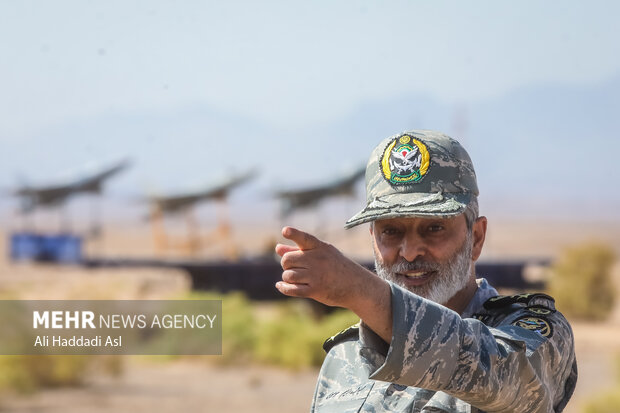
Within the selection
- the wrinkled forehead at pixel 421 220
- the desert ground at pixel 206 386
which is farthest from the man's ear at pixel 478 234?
the desert ground at pixel 206 386

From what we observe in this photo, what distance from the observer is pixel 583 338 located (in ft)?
72.3

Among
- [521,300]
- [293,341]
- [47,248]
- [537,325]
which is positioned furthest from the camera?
[47,248]

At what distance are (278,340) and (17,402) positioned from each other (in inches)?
223

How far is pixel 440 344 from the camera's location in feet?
5.96

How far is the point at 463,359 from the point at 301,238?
0.43 m

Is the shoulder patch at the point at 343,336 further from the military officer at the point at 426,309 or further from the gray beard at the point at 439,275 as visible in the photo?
the gray beard at the point at 439,275

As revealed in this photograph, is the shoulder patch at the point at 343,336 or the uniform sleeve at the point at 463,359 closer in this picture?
the uniform sleeve at the point at 463,359

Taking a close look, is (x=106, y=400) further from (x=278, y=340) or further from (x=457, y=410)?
(x=457, y=410)

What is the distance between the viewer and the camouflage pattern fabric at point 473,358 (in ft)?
5.94

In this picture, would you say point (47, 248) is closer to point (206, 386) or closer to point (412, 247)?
point (206, 386)

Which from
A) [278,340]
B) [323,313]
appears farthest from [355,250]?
[278,340]

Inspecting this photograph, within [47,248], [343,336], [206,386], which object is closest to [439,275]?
[343,336]

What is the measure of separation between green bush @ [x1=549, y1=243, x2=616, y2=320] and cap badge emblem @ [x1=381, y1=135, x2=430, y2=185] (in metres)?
24.4

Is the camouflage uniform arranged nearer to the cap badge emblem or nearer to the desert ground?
the cap badge emblem
